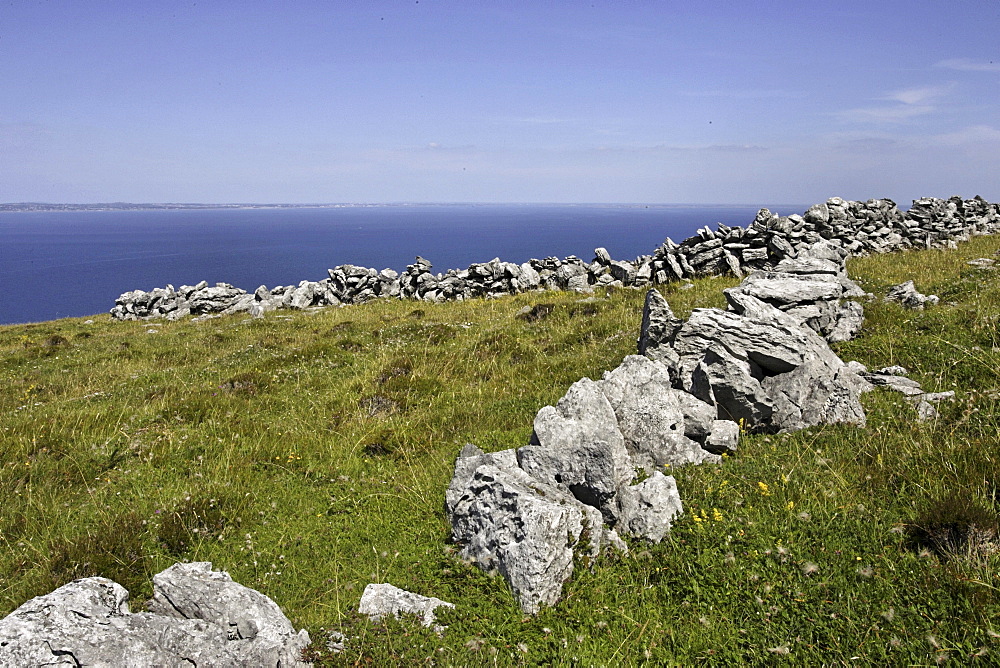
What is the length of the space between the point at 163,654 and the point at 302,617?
1615mm

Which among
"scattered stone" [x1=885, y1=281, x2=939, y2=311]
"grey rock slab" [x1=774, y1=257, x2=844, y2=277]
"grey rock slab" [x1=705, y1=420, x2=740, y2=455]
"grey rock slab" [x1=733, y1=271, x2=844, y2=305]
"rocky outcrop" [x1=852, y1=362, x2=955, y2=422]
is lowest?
"grey rock slab" [x1=705, y1=420, x2=740, y2=455]

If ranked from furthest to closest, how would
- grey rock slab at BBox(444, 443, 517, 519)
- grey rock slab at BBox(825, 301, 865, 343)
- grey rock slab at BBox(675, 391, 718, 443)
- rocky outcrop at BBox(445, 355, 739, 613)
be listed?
grey rock slab at BBox(825, 301, 865, 343), grey rock slab at BBox(675, 391, 718, 443), grey rock slab at BBox(444, 443, 517, 519), rocky outcrop at BBox(445, 355, 739, 613)

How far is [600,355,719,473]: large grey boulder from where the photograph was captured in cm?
821

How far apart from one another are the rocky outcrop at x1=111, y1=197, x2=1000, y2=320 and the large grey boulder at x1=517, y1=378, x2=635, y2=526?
570 inches

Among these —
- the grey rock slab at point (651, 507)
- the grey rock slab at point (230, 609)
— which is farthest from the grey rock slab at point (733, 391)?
the grey rock slab at point (230, 609)

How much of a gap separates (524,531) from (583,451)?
1.59m

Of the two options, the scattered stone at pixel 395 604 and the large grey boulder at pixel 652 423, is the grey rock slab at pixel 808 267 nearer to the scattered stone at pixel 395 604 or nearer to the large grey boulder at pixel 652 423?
the large grey boulder at pixel 652 423

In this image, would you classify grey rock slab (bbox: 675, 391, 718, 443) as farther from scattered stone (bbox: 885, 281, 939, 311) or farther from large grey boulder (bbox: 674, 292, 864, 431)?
scattered stone (bbox: 885, 281, 939, 311)

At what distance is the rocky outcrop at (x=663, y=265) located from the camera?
27.0 m

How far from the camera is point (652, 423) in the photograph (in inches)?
329

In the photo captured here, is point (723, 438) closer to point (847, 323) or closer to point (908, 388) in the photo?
point (908, 388)

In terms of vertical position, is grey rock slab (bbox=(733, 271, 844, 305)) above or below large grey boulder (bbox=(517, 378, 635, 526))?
above

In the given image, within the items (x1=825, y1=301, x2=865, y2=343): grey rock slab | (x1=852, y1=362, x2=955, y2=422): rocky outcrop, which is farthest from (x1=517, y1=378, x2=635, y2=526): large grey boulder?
(x1=825, y1=301, x2=865, y2=343): grey rock slab

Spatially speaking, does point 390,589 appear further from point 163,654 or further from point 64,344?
point 64,344
